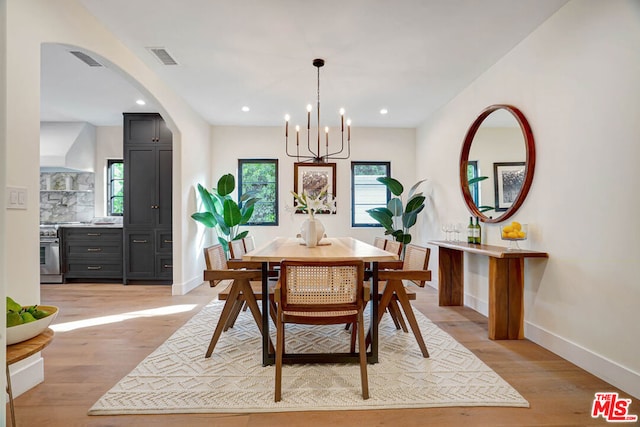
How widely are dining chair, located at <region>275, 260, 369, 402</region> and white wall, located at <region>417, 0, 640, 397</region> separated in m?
1.55

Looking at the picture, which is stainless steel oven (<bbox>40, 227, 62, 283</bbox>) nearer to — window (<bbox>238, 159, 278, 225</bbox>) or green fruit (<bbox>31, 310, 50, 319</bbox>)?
window (<bbox>238, 159, 278, 225</bbox>)

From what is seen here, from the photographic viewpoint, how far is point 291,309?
1.86 metres

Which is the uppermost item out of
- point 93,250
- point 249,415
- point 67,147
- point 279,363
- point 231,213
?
point 67,147

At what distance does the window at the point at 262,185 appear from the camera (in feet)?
18.3

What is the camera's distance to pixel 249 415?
5.56ft

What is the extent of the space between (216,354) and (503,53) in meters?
3.64

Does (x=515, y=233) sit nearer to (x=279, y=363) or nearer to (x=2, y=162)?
(x=279, y=363)

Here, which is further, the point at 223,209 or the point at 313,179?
the point at 313,179

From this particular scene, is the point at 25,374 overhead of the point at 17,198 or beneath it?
beneath

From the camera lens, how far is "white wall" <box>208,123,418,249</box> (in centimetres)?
555

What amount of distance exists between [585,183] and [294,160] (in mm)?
4088

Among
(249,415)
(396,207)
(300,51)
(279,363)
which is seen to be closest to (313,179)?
(396,207)

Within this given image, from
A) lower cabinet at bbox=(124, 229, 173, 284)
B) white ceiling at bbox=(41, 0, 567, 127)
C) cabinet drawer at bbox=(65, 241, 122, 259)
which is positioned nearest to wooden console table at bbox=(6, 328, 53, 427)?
white ceiling at bbox=(41, 0, 567, 127)

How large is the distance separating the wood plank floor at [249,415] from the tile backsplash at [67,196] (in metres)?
2.69
